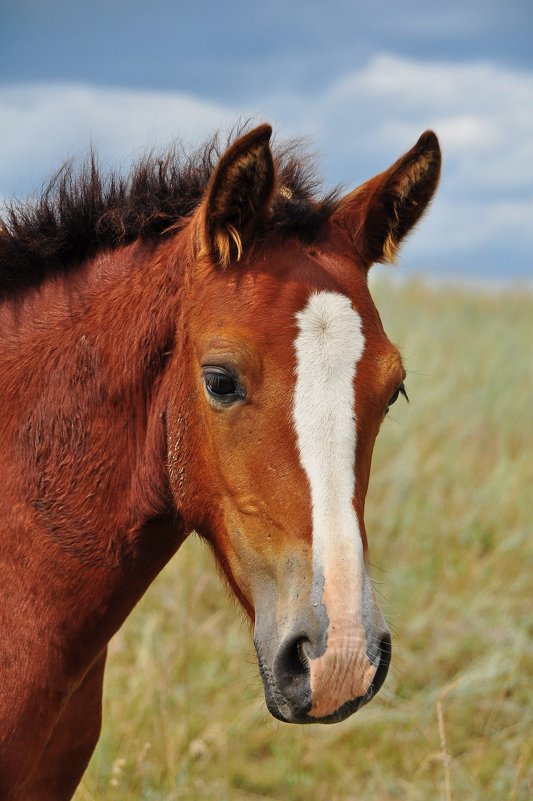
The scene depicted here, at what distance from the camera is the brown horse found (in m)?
2.30

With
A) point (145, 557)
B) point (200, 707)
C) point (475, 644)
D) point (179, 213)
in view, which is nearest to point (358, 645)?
point (145, 557)

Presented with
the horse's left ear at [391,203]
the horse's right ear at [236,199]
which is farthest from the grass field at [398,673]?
the horse's right ear at [236,199]

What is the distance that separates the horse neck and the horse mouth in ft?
2.29

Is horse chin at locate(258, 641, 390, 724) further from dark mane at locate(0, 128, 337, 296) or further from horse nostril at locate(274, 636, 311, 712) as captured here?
dark mane at locate(0, 128, 337, 296)

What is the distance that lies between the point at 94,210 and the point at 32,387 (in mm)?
646

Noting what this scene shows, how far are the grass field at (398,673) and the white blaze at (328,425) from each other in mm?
690

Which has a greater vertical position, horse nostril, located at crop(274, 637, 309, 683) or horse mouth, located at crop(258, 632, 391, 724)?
horse nostril, located at crop(274, 637, 309, 683)

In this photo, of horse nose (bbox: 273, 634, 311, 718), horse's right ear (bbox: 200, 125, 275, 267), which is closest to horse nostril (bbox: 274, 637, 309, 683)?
horse nose (bbox: 273, 634, 311, 718)

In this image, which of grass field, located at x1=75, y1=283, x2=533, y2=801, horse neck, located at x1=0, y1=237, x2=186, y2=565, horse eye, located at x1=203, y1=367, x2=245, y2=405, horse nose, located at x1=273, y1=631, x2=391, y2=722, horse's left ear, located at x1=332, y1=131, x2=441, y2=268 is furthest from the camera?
grass field, located at x1=75, y1=283, x2=533, y2=801

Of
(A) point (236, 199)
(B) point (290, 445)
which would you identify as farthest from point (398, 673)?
(A) point (236, 199)

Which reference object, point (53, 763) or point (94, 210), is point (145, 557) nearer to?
point (53, 763)

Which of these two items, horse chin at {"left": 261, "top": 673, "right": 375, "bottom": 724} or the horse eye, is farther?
Result: the horse eye

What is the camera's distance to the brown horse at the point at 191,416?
2.30 meters

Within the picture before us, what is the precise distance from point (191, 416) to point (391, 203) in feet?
3.45
